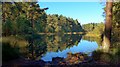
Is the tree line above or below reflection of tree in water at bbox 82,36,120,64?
above

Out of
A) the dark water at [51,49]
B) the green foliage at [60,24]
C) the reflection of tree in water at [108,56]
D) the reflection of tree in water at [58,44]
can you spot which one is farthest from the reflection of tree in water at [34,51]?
the green foliage at [60,24]

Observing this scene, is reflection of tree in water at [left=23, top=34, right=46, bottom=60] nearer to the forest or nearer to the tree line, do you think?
the forest

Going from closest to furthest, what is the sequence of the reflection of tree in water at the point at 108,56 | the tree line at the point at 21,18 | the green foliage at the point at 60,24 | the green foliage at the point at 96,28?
the reflection of tree in water at the point at 108,56 < the tree line at the point at 21,18 < the green foliage at the point at 96,28 < the green foliage at the point at 60,24

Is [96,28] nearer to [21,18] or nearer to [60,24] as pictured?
[60,24]

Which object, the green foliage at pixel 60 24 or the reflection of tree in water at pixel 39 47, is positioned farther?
the green foliage at pixel 60 24

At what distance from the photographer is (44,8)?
61.7 metres

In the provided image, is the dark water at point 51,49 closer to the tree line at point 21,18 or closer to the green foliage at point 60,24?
the tree line at point 21,18

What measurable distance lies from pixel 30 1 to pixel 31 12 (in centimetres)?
318

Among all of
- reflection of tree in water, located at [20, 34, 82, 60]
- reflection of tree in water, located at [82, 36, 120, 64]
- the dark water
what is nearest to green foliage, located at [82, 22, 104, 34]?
reflection of tree in water, located at [20, 34, 82, 60]

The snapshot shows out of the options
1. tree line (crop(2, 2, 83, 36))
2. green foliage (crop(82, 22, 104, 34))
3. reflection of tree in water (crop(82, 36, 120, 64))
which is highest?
tree line (crop(2, 2, 83, 36))

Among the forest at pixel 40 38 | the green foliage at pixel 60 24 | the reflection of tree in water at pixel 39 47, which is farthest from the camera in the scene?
the green foliage at pixel 60 24

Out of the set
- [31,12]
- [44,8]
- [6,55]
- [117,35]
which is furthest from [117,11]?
[44,8]

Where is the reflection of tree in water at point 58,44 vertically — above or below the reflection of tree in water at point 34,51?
below

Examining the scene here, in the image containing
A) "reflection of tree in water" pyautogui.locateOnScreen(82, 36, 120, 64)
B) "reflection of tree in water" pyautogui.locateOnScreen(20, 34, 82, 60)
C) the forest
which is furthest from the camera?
"reflection of tree in water" pyautogui.locateOnScreen(20, 34, 82, 60)
